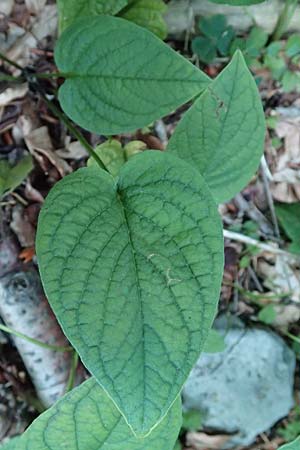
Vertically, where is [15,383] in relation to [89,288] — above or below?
below

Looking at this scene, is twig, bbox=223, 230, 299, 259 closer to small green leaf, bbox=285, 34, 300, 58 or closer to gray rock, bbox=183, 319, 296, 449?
gray rock, bbox=183, 319, 296, 449

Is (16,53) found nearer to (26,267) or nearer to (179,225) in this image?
(26,267)

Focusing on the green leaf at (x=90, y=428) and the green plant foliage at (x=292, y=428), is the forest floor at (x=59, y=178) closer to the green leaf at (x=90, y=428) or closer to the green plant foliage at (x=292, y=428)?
the green plant foliage at (x=292, y=428)

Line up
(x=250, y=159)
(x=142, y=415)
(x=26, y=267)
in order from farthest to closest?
1. (x=26, y=267)
2. (x=250, y=159)
3. (x=142, y=415)

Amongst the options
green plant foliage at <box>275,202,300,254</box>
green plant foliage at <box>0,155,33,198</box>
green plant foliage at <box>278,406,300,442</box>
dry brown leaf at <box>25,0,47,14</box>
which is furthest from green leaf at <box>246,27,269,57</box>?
green plant foliage at <box>278,406,300,442</box>

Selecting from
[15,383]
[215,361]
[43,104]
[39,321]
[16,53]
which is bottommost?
[215,361]

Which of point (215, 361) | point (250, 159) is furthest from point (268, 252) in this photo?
point (250, 159)
